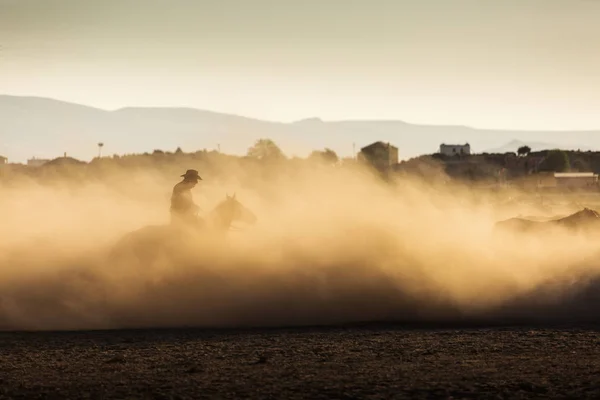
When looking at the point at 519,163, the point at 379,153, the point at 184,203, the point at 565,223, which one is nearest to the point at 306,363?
the point at 184,203

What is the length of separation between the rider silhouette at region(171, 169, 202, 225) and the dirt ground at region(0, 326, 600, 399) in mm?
3915

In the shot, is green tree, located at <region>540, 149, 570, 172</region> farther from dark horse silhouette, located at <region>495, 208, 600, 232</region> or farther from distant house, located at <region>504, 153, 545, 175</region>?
dark horse silhouette, located at <region>495, 208, 600, 232</region>

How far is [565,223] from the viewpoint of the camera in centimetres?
2531

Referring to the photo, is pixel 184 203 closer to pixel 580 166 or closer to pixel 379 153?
pixel 379 153

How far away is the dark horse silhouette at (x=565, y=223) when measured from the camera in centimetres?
2500

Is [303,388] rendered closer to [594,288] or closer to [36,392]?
[36,392]

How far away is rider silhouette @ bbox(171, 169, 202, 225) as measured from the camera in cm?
2077

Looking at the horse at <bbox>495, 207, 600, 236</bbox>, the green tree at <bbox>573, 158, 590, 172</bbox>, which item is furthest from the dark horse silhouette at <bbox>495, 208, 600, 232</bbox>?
the green tree at <bbox>573, 158, 590, 172</bbox>

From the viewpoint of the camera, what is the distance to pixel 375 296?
63.6ft

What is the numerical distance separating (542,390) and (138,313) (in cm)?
880

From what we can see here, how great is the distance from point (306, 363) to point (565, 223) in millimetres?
13081

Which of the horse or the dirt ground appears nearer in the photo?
the dirt ground

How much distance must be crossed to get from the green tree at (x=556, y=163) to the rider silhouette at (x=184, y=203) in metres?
164

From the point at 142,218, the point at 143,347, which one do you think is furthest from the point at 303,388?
the point at 142,218
